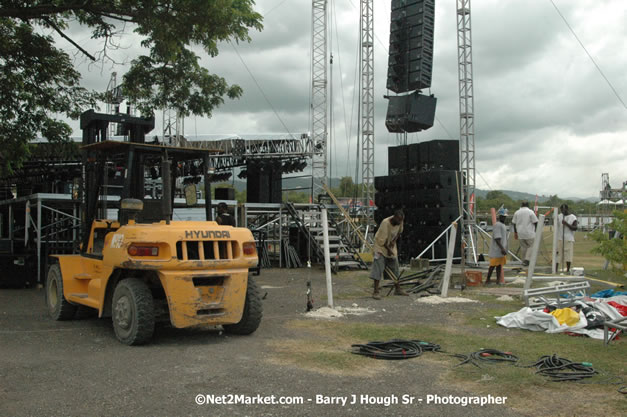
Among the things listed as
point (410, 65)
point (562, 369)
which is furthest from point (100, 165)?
point (410, 65)

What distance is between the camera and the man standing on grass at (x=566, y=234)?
14602 millimetres

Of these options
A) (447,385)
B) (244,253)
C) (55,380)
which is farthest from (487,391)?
(55,380)

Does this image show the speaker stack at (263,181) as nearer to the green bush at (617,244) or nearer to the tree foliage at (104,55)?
the tree foliage at (104,55)

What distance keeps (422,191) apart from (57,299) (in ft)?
39.2

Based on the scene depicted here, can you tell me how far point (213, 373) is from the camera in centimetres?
555

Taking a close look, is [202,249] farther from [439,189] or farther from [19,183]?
[19,183]

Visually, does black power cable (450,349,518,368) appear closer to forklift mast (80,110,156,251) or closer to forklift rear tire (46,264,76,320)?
forklift mast (80,110,156,251)

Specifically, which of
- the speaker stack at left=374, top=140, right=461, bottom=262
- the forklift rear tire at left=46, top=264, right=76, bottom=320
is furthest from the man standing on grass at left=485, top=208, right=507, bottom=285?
the forklift rear tire at left=46, top=264, right=76, bottom=320

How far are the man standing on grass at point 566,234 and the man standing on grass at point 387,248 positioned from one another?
5.59 meters

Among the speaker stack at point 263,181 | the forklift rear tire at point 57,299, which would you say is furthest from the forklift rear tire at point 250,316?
the speaker stack at point 263,181

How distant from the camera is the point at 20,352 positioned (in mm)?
6520

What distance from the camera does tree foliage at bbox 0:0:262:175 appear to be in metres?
10.6

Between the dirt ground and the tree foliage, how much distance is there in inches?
218

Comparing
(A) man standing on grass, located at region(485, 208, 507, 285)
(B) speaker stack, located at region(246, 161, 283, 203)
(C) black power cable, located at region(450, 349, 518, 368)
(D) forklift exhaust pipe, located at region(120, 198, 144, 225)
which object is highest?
(B) speaker stack, located at region(246, 161, 283, 203)
